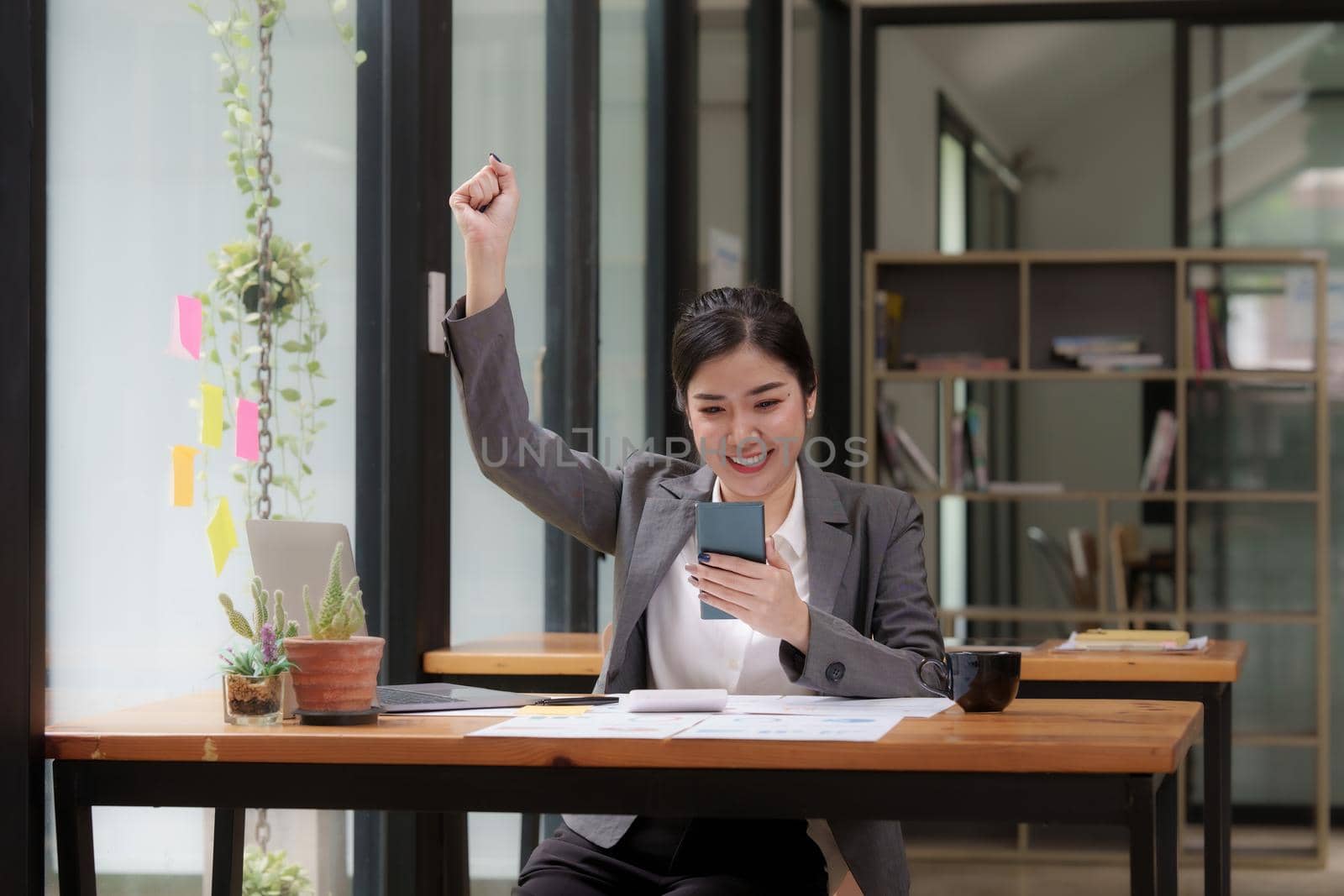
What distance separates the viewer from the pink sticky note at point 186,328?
2230 millimetres

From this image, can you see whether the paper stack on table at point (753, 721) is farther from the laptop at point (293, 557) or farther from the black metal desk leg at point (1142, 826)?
the laptop at point (293, 557)

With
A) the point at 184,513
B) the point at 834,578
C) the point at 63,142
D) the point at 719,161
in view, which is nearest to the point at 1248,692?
the point at 719,161

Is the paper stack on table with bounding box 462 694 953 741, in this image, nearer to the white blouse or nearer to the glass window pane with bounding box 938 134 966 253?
the white blouse

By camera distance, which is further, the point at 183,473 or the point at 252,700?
the point at 183,473

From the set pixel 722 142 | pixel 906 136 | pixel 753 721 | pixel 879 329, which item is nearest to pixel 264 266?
pixel 753 721

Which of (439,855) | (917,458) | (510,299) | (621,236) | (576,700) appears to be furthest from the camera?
(917,458)

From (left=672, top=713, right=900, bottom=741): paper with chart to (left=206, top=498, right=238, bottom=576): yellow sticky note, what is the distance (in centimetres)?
90

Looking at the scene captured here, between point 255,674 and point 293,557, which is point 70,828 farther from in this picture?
point 293,557

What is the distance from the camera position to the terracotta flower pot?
175 cm

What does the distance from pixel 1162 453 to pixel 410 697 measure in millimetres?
3725

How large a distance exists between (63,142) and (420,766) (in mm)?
901

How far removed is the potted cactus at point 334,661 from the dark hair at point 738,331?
70 centimetres

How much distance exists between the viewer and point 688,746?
1588 millimetres

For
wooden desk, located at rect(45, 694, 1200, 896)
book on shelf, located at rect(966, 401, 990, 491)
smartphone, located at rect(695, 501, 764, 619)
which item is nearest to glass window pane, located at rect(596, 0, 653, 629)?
book on shelf, located at rect(966, 401, 990, 491)
